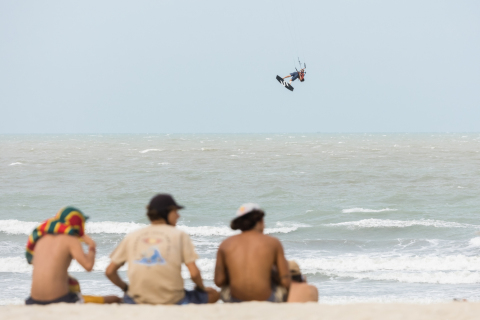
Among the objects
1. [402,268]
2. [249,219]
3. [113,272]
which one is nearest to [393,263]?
[402,268]

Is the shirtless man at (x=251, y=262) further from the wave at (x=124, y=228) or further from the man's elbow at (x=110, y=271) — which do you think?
the wave at (x=124, y=228)

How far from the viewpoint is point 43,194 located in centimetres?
2505

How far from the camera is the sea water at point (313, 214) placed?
1120cm

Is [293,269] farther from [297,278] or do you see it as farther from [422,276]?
[422,276]

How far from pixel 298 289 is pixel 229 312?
2.31 feet

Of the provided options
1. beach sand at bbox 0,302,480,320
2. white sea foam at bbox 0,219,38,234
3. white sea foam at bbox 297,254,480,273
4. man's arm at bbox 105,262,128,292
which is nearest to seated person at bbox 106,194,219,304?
man's arm at bbox 105,262,128,292

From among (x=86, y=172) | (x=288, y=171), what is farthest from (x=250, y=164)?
(x=86, y=172)

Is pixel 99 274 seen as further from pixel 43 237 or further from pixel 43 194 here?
pixel 43 194

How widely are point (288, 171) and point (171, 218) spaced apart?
30370 millimetres

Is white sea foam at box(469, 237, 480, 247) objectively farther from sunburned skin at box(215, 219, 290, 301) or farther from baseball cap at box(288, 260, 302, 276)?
sunburned skin at box(215, 219, 290, 301)

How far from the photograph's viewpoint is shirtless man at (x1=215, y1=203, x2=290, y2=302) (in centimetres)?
454

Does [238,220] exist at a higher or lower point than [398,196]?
higher

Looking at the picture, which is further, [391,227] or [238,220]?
[391,227]

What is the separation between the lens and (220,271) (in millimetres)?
4699
